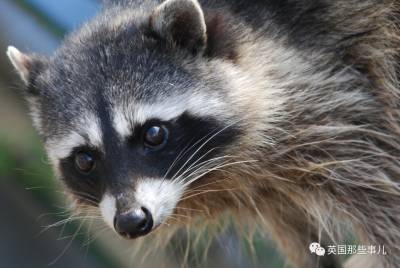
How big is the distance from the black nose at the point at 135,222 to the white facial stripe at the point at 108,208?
0.12 ft

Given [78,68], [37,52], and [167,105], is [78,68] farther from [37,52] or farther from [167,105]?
[37,52]

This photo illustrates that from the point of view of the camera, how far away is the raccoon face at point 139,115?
2.16m

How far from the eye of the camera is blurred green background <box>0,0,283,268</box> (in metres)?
2.90

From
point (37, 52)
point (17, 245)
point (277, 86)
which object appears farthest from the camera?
point (17, 245)

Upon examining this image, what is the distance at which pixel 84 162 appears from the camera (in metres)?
2.29

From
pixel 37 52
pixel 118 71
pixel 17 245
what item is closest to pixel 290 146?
pixel 118 71

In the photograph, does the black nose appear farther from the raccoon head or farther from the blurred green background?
the blurred green background

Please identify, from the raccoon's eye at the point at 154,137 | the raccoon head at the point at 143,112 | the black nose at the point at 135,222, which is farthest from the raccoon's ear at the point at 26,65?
the black nose at the point at 135,222

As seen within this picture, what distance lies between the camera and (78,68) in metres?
2.33

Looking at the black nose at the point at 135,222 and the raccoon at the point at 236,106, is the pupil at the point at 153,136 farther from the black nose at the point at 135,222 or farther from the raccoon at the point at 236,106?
the black nose at the point at 135,222

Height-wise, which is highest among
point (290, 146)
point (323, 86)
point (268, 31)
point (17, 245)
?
point (268, 31)

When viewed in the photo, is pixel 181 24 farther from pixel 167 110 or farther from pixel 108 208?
pixel 108 208

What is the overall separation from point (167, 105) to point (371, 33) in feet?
2.14

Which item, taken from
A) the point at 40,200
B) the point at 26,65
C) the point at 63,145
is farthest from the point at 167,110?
the point at 40,200
